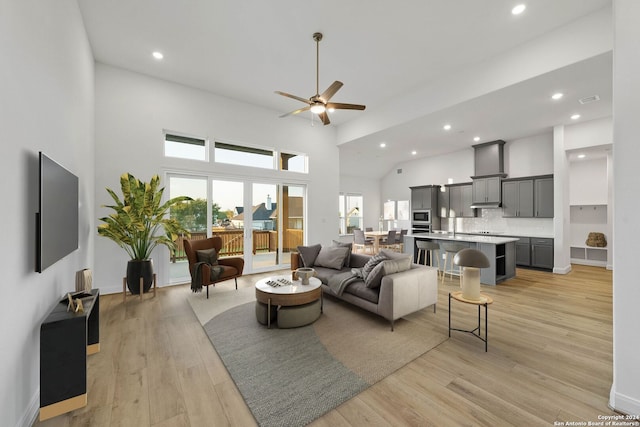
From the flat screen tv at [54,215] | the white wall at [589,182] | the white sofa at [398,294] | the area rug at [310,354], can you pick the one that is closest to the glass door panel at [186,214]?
the area rug at [310,354]

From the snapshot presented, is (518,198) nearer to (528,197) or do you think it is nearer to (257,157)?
(528,197)

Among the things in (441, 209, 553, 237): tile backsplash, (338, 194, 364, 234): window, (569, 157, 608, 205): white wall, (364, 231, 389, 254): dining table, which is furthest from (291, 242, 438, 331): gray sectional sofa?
(569, 157, 608, 205): white wall

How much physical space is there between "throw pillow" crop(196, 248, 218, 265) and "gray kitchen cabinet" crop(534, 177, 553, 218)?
25.1ft

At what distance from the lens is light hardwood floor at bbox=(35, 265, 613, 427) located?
1.80m

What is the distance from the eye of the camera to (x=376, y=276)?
326cm

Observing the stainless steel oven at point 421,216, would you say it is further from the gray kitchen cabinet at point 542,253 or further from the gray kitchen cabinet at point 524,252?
the gray kitchen cabinet at point 542,253

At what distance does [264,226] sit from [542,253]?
22.1 feet

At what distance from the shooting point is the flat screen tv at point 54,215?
1840 millimetres

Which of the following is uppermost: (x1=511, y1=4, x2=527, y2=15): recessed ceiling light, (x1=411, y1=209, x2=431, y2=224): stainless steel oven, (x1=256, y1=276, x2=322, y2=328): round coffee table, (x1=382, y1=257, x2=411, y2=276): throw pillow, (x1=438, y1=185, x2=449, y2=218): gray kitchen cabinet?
(x1=511, y1=4, x2=527, y2=15): recessed ceiling light

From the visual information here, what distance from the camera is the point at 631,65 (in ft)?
5.83

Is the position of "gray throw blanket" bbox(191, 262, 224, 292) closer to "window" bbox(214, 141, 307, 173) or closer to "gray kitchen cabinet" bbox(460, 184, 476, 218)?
"window" bbox(214, 141, 307, 173)

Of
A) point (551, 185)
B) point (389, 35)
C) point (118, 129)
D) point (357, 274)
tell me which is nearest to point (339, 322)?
point (357, 274)

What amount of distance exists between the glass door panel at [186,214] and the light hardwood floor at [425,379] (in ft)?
5.17

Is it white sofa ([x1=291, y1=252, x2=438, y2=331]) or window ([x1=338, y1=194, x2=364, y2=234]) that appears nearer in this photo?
white sofa ([x1=291, y1=252, x2=438, y2=331])
